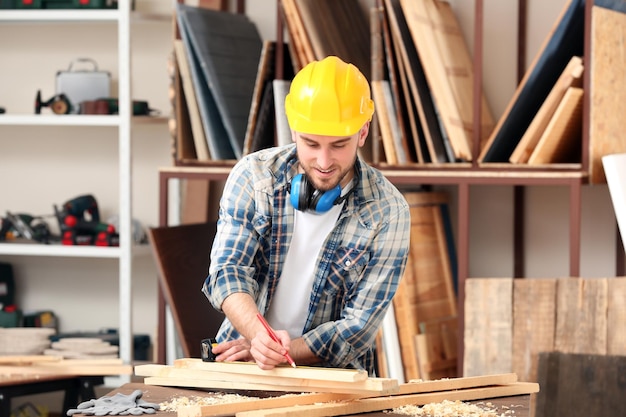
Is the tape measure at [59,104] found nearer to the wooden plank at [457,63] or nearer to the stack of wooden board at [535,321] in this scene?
the wooden plank at [457,63]

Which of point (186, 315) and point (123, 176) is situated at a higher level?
point (123, 176)

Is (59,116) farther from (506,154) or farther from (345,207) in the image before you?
(345,207)

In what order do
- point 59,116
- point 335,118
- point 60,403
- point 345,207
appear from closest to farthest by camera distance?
point 335,118 → point 345,207 → point 59,116 → point 60,403

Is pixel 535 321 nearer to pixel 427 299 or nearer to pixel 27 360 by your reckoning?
pixel 427 299

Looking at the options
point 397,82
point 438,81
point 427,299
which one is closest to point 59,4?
point 397,82

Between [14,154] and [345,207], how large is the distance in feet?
9.14

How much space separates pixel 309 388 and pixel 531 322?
5.62 feet

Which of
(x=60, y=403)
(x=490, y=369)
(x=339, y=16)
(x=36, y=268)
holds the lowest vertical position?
(x=60, y=403)

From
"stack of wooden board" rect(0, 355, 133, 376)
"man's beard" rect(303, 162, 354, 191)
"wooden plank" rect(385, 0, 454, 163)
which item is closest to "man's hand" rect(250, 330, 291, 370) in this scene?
"man's beard" rect(303, 162, 354, 191)

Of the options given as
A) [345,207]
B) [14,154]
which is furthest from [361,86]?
[14,154]

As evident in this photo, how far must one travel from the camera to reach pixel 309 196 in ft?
7.34

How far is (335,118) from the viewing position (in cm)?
213

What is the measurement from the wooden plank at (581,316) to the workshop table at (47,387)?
1703 millimetres

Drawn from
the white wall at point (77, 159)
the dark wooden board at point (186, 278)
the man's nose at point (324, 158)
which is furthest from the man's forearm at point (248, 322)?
the white wall at point (77, 159)
